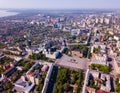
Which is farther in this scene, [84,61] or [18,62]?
[84,61]

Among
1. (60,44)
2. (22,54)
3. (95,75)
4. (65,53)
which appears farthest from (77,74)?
(60,44)

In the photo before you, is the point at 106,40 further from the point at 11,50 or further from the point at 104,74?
the point at 11,50

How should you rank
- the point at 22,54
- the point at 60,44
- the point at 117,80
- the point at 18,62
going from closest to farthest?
the point at 117,80 < the point at 18,62 < the point at 22,54 < the point at 60,44

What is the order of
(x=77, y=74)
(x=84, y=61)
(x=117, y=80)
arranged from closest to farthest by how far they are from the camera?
(x=117, y=80)
(x=77, y=74)
(x=84, y=61)

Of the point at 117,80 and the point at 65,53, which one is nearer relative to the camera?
the point at 117,80

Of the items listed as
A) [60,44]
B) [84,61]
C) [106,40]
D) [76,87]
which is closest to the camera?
[76,87]

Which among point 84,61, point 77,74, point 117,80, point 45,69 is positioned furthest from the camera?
point 84,61

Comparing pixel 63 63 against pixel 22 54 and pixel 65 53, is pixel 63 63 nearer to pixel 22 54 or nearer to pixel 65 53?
pixel 65 53

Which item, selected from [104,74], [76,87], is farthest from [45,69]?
[104,74]

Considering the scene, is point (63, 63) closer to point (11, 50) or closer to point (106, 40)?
point (11, 50)
